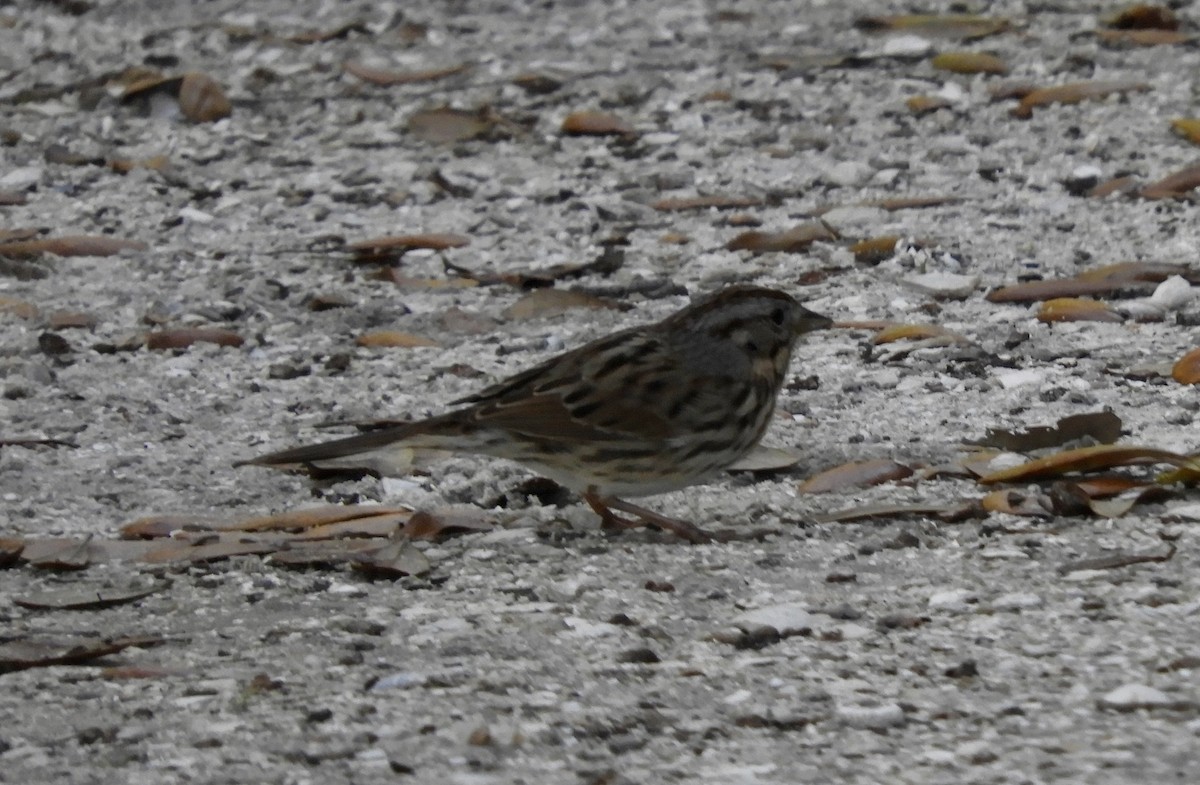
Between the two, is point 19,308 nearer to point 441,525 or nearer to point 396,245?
point 396,245

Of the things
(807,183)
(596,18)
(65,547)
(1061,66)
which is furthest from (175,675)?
(596,18)

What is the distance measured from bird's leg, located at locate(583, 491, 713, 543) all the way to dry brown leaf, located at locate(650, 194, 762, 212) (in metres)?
2.66

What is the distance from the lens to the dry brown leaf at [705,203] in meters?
8.16

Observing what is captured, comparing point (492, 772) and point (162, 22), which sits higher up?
point (162, 22)

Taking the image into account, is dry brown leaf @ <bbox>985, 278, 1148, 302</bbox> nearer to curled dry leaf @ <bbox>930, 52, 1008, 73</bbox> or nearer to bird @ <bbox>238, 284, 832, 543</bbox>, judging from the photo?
bird @ <bbox>238, 284, 832, 543</bbox>

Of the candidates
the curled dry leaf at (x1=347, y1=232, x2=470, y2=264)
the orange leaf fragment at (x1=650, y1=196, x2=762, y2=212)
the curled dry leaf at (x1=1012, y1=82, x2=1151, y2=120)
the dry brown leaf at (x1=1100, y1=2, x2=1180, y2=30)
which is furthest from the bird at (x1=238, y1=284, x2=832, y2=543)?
the dry brown leaf at (x1=1100, y1=2, x2=1180, y2=30)

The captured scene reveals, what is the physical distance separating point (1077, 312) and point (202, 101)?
14.3 feet

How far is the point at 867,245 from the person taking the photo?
24.7 ft

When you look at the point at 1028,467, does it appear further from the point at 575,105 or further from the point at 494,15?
the point at 494,15

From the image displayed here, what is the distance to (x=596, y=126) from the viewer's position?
29.7 feet

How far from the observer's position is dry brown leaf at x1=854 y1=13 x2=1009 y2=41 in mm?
9844

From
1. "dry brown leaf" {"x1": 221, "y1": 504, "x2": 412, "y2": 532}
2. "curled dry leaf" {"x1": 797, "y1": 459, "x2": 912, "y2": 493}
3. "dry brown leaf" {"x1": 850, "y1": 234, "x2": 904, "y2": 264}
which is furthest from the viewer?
"dry brown leaf" {"x1": 850, "y1": 234, "x2": 904, "y2": 264}

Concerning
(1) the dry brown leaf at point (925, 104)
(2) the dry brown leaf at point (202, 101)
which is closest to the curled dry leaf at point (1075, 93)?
(1) the dry brown leaf at point (925, 104)

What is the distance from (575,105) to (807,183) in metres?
1.43
